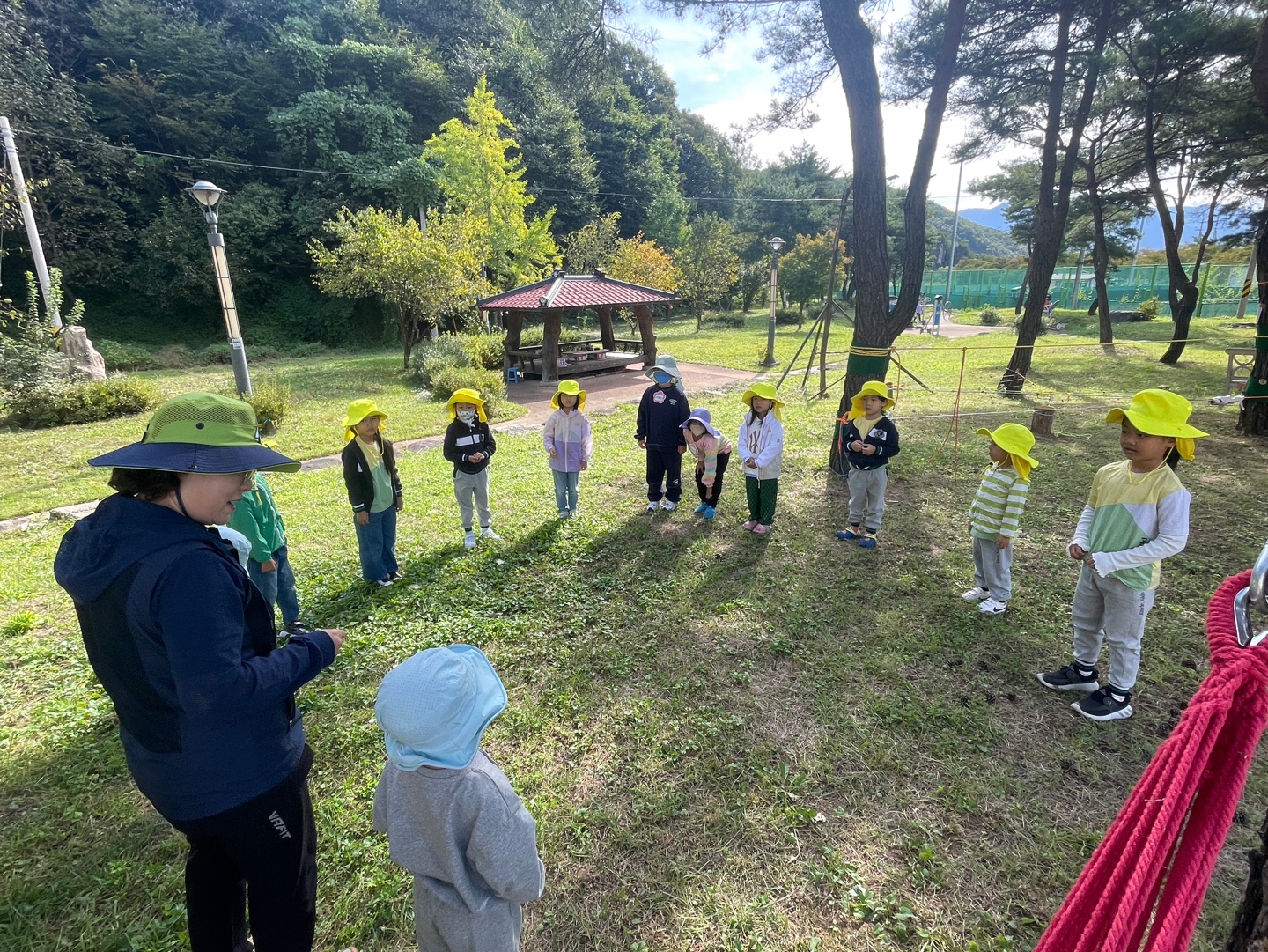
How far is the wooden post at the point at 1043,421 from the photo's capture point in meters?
8.88

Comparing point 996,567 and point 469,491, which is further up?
point 469,491

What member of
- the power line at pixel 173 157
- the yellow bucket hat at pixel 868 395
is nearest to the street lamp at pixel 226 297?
the yellow bucket hat at pixel 868 395

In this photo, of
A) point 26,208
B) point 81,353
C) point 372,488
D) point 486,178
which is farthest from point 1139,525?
point 486,178

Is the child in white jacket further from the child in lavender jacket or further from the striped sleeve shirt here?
the striped sleeve shirt

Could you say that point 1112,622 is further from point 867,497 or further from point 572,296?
point 572,296

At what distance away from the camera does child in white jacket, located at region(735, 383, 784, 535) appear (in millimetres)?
5449

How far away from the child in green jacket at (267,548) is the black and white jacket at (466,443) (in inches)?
59.1

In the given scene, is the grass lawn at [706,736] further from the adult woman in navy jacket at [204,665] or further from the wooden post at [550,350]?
the wooden post at [550,350]

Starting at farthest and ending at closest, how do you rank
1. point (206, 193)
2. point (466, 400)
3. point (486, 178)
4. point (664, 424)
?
point (486, 178) → point (206, 193) → point (664, 424) → point (466, 400)

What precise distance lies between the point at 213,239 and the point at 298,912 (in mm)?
11295

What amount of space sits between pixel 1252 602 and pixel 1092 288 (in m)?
48.6

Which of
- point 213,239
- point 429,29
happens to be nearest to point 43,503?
point 213,239

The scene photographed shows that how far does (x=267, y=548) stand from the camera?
369 cm

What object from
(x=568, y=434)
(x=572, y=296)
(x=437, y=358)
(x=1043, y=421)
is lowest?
(x=1043, y=421)
